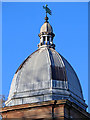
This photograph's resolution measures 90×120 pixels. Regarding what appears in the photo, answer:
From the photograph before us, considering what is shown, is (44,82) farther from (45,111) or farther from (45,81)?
(45,111)

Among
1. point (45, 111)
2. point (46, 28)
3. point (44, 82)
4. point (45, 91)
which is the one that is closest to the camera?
point (45, 111)

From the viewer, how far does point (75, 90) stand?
46.2m

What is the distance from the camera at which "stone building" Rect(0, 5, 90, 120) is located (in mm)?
42406

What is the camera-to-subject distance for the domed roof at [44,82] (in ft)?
145

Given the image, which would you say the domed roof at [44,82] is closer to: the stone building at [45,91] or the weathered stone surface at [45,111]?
the stone building at [45,91]

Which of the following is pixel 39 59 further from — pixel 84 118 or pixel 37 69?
pixel 84 118

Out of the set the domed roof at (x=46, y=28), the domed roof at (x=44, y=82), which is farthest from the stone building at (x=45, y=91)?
the domed roof at (x=46, y=28)

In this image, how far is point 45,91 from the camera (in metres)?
44.2

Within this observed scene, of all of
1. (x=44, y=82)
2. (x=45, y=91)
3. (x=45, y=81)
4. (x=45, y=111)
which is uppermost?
(x=45, y=81)

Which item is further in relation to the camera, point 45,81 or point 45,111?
point 45,81

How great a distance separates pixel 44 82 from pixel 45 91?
0.98m

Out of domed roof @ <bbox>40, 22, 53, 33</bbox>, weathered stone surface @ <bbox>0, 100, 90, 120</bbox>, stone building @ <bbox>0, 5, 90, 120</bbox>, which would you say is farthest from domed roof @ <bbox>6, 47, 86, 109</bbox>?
domed roof @ <bbox>40, 22, 53, 33</bbox>

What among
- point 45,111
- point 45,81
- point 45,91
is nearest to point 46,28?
point 45,81

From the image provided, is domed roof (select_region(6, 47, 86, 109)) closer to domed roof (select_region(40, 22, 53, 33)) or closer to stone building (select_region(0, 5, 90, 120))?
stone building (select_region(0, 5, 90, 120))
